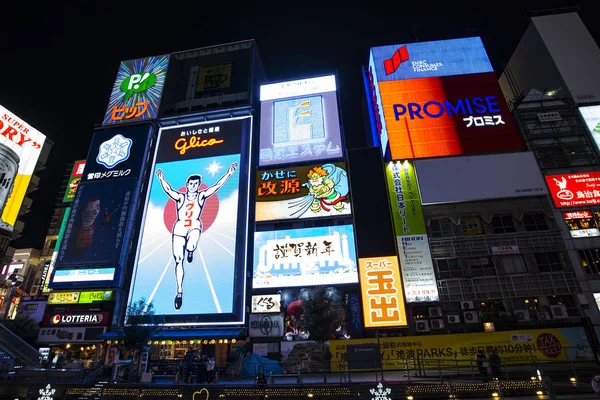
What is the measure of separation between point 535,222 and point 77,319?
41.0m

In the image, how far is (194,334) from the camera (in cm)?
2742

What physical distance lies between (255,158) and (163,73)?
17968 millimetres

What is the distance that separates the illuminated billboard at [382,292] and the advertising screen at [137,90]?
2981 centimetres

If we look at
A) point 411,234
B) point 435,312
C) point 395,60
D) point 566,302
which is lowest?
point 435,312

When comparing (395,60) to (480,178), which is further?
(395,60)

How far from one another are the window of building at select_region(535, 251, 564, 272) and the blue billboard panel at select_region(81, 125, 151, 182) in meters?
38.0

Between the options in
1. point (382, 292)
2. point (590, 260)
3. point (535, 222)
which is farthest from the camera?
point (535, 222)

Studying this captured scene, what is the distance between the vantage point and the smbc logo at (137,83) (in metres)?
42.6

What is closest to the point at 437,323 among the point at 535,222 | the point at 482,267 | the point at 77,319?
the point at 482,267

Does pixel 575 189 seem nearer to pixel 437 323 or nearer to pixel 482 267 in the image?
pixel 482 267

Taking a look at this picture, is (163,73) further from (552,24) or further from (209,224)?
(552,24)

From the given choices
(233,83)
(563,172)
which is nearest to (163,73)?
(233,83)

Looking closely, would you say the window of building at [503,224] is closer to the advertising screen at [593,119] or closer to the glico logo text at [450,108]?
the glico logo text at [450,108]

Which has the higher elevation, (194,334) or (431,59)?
(431,59)
